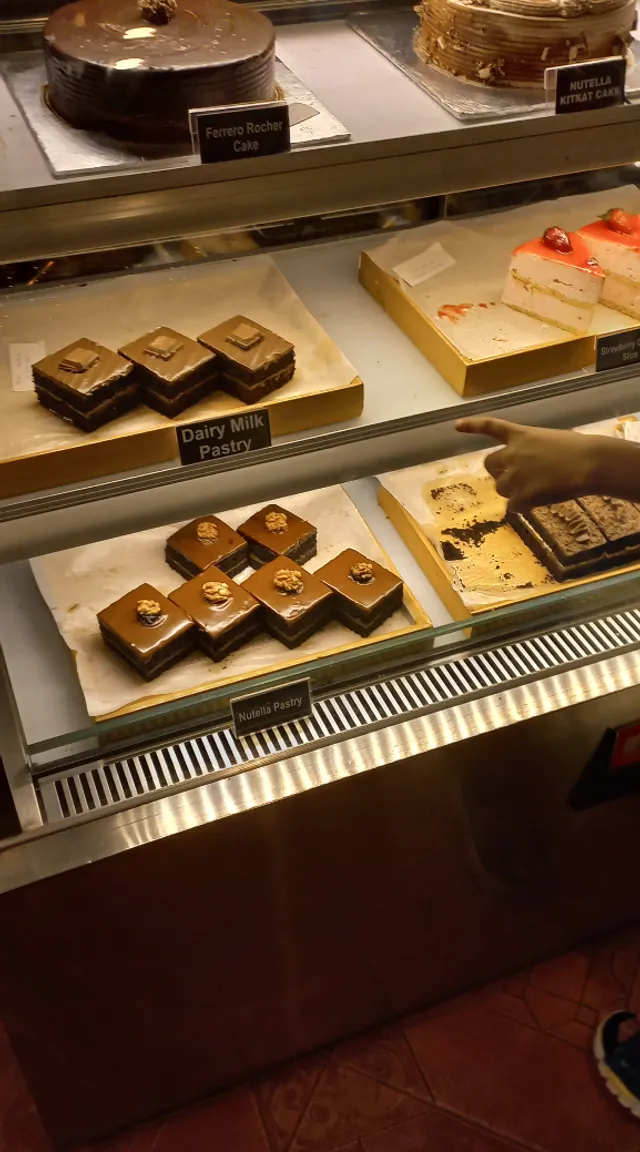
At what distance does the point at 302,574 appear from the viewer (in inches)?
58.9

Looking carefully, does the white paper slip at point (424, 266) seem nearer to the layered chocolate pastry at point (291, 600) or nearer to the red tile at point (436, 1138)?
the layered chocolate pastry at point (291, 600)

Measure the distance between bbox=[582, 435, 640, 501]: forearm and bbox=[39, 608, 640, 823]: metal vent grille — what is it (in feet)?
0.71

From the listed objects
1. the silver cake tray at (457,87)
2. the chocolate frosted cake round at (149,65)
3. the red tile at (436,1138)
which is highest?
the chocolate frosted cake round at (149,65)

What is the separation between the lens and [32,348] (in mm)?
1420

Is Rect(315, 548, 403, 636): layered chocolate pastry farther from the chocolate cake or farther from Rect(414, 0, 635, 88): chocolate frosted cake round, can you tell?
Rect(414, 0, 635, 88): chocolate frosted cake round

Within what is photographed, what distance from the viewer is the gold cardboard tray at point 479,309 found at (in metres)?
1.46

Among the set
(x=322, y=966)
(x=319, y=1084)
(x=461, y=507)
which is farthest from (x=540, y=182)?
(x=319, y=1084)

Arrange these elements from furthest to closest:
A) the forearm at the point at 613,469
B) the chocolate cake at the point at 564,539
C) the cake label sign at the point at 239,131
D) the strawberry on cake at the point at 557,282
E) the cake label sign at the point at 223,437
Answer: the forearm at the point at 613,469, the chocolate cake at the point at 564,539, the strawberry on cake at the point at 557,282, the cake label sign at the point at 223,437, the cake label sign at the point at 239,131

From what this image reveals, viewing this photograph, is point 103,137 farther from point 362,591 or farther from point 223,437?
point 362,591

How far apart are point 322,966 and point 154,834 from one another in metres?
0.64

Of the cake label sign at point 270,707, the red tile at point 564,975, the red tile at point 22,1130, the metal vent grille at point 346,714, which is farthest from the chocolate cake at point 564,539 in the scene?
the red tile at point 22,1130

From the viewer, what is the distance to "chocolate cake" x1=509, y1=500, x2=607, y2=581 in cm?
162

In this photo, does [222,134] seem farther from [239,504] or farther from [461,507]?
[461,507]

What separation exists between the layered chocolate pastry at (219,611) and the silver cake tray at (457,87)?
715 millimetres
